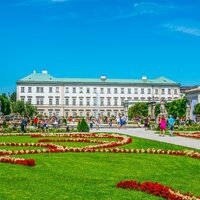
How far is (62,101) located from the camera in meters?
92.8

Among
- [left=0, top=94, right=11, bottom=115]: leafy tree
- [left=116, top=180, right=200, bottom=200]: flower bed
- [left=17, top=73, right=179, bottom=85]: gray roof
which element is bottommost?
[left=116, top=180, right=200, bottom=200]: flower bed

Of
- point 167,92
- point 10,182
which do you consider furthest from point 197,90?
point 10,182

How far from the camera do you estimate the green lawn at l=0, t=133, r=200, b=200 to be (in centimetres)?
709

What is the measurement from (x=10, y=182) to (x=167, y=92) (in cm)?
9006

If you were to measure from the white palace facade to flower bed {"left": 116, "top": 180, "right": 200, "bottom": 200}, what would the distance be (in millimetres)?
81745

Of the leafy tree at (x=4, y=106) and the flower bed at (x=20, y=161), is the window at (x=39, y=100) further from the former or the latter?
the flower bed at (x=20, y=161)

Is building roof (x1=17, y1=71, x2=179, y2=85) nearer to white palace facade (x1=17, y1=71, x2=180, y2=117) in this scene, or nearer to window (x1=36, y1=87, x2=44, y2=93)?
white palace facade (x1=17, y1=71, x2=180, y2=117)

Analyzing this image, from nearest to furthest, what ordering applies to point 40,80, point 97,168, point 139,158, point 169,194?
1. point 169,194
2. point 97,168
3. point 139,158
4. point 40,80

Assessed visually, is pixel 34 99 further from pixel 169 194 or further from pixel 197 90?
pixel 169 194

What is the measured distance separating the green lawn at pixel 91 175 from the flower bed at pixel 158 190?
0.15 metres

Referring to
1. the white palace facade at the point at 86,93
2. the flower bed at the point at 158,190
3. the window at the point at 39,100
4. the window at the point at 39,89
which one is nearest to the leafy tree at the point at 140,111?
the white palace facade at the point at 86,93

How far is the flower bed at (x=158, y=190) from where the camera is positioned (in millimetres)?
6572

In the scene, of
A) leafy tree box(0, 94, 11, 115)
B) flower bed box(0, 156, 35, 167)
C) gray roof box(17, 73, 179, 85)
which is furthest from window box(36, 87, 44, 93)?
flower bed box(0, 156, 35, 167)

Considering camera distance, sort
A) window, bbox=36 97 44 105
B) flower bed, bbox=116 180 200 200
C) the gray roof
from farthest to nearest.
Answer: window, bbox=36 97 44 105
the gray roof
flower bed, bbox=116 180 200 200
